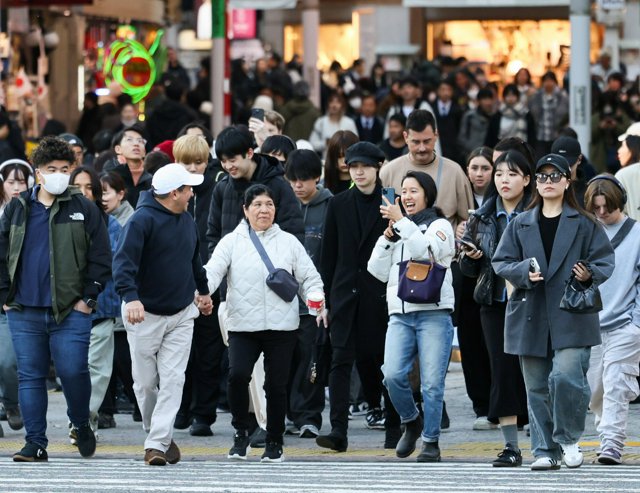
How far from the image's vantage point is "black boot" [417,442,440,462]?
36.1 ft

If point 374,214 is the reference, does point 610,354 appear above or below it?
below

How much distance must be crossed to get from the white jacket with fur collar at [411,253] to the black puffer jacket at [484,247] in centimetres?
15

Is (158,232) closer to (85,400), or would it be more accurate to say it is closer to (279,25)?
(85,400)

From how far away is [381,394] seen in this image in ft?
42.4

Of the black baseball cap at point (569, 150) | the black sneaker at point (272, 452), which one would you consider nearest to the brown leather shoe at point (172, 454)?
the black sneaker at point (272, 452)

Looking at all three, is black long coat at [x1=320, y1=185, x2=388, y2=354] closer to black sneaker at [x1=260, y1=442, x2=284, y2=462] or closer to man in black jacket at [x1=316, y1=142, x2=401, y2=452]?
man in black jacket at [x1=316, y1=142, x2=401, y2=452]

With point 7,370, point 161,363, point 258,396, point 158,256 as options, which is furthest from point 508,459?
point 7,370

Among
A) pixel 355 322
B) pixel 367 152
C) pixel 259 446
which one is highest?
pixel 367 152

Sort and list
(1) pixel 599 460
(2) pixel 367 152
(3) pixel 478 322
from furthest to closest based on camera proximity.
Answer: (3) pixel 478 322 < (2) pixel 367 152 < (1) pixel 599 460

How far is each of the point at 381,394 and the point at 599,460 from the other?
98.1 inches

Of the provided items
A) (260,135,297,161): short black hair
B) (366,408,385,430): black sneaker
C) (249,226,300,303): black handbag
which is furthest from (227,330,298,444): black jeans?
(260,135,297,161): short black hair

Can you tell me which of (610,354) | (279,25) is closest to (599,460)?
(610,354)

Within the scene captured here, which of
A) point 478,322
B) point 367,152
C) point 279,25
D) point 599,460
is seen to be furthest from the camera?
point 279,25

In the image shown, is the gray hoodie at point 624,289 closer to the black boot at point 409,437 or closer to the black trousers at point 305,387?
the black boot at point 409,437
